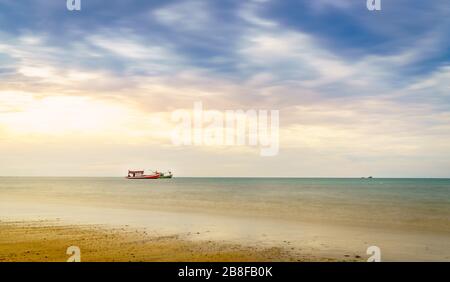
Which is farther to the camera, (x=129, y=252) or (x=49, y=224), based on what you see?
(x=49, y=224)

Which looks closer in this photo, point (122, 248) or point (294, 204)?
point (122, 248)

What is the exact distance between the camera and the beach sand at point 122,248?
12.7m

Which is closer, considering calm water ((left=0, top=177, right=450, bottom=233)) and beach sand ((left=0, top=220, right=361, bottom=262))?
beach sand ((left=0, top=220, right=361, bottom=262))

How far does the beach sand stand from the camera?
41.7ft

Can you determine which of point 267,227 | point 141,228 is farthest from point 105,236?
point 267,227

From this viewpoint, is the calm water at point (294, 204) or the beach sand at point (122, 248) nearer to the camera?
the beach sand at point (122, 248)

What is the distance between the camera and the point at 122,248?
45.9 ft
